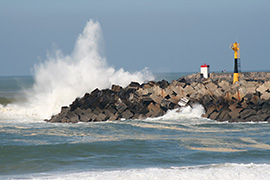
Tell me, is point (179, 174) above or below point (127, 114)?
below

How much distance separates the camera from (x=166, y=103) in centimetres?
1873

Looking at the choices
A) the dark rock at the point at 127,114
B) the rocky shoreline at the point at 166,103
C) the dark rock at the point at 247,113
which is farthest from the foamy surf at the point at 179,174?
the dark rock at the point at 127,114

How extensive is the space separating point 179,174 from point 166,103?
9.88 metres

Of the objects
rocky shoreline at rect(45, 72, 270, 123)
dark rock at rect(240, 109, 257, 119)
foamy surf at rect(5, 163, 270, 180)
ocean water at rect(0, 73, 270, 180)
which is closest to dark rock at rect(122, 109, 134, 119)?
rocky shoreline at rect(45, 72, 270, 123)

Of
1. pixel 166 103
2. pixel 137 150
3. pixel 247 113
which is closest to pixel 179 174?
pixel 137 150

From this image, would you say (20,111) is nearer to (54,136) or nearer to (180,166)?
(54,136)

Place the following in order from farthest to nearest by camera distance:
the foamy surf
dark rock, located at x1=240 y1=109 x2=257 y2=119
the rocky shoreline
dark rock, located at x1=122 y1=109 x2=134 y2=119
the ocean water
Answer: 1. dark rock, located at x1=122 y1=109 x2=134 y2=119
2. the rocky shoreline
3. dark rock, located at x1=240 y1=109 x2=257 y2=119
4. the ocean water
5. the foamy surf

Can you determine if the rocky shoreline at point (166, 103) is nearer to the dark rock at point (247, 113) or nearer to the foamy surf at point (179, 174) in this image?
the dark rock at point (247, 113)

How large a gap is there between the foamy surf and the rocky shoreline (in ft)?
25.4

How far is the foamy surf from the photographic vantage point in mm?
8758

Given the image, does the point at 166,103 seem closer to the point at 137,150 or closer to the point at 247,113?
the point at 247,113

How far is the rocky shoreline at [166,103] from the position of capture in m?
17.2

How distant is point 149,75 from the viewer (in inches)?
1210

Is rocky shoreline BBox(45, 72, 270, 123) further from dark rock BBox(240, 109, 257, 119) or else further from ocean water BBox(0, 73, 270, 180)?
ocean water BBox(0, 73, 270, 180)
